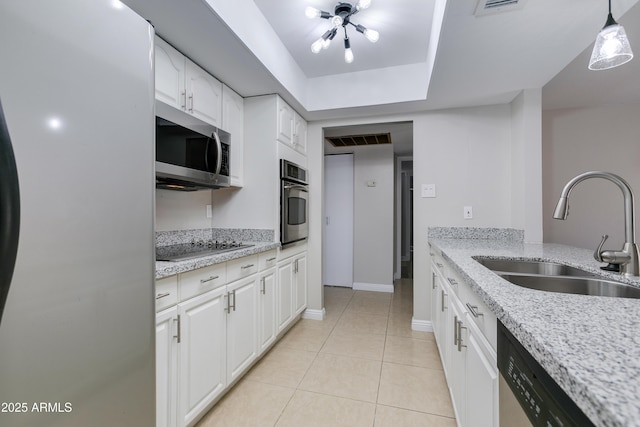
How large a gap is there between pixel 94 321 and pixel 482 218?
2.73 m

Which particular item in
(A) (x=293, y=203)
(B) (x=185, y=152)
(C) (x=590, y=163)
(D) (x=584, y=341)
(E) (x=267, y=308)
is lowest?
(E) (x=267, y=308)

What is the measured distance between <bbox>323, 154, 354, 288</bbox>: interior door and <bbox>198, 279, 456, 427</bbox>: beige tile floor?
1372 millimetres

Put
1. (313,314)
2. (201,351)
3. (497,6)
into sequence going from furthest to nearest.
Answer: (313,314), (201,351), (497,6)

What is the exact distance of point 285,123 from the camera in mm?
2477

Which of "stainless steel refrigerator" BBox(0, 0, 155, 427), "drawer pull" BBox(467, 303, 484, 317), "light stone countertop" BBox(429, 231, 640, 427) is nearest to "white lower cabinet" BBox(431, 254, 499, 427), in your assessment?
"drawer pull" BBox(467, 303, 484, 317)

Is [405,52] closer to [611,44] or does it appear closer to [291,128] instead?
[291,128]

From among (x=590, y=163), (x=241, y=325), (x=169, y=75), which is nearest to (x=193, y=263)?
(x=241, y=325)

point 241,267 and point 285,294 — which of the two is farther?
point 285,294

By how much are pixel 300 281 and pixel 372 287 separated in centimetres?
159

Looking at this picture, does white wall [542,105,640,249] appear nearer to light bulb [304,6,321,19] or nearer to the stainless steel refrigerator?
light bulb [304,6,321,19]

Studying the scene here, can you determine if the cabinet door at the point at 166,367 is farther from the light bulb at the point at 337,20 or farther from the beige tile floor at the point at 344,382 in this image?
the light bulb at the point at 337,20

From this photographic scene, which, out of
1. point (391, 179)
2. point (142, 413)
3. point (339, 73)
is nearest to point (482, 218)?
point (391, 179)

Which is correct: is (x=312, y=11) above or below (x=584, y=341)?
above

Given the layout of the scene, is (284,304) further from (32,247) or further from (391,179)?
(391,179)
